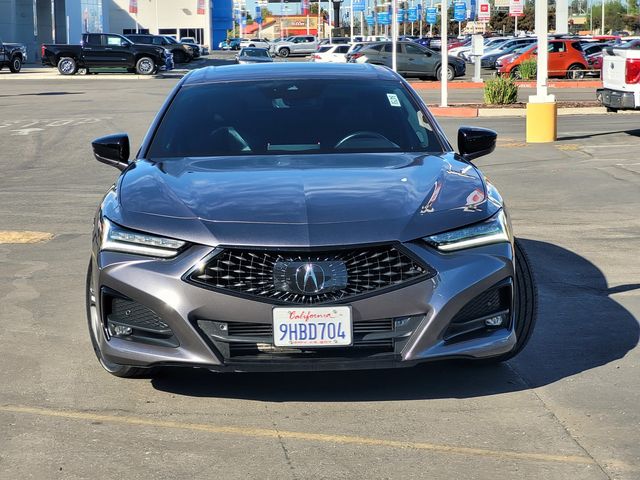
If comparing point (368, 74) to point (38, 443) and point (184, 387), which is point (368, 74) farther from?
point (38, 443)

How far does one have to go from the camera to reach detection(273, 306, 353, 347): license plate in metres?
4.97

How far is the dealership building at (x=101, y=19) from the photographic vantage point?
71125 mm

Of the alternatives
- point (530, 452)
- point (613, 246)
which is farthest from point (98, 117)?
point (530, 452)

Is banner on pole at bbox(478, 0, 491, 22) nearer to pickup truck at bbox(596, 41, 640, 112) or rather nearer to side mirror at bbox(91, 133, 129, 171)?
pickup truck at bbox(596, 41, 640, 112)

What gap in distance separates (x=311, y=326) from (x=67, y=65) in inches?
1964

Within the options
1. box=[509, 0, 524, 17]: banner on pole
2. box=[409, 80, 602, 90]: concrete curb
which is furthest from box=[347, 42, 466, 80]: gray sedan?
box=[409, 80, 602, 90]: concrete curb

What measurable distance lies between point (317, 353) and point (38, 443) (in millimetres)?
1248

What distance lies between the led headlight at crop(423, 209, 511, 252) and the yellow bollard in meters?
14.9

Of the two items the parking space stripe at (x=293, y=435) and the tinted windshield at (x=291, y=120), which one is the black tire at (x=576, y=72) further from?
the parking space stripe at (x=293, y=435)

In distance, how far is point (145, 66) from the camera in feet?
174

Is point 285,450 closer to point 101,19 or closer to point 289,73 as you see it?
point 289,73

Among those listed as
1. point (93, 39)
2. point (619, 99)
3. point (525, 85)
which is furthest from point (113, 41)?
point (619, 99)

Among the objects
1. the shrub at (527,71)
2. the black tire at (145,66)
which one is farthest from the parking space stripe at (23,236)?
the black tire at (145,66)

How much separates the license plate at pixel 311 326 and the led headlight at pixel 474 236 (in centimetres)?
52
